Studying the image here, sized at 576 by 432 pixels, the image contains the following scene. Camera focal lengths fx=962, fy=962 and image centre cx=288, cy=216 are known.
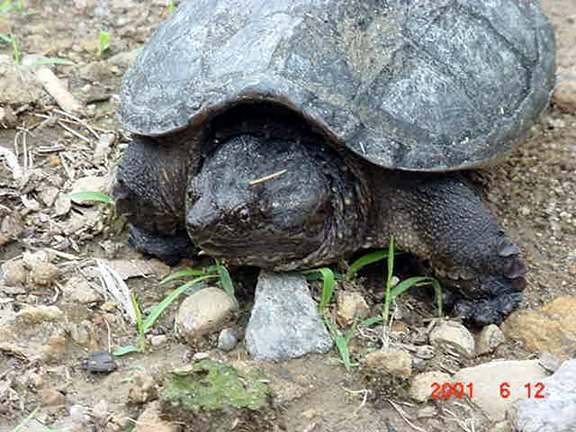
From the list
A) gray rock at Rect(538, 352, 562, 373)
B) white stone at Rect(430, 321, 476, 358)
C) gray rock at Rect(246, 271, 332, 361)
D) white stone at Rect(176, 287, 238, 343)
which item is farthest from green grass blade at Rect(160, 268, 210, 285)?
gray rock at Rect(538, 352, 562, 373)

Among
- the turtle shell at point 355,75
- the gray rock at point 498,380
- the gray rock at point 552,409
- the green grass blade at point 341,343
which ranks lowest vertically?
the green grass blade at point 341,343

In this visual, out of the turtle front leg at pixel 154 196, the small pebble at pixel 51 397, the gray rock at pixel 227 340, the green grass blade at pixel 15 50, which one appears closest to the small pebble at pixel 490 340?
the gray rock at pixel 227 340

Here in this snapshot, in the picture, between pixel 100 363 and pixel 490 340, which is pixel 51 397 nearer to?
pixel 100 363

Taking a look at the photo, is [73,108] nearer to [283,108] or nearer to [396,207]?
[283,108]

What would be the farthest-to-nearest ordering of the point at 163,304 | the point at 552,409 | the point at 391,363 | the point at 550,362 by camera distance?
the point at 163,304 < the point at 550,362 < the point at 391,363 < the point at 552,409

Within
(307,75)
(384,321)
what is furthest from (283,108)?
(384,321)
